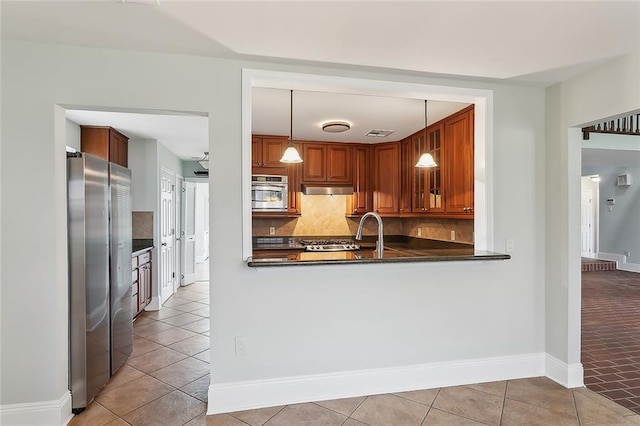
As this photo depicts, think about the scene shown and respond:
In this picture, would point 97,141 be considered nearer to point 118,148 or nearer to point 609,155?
point 118,148

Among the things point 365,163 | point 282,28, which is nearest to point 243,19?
point 282,28

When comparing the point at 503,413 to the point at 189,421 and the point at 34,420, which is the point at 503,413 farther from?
the point at 34,420

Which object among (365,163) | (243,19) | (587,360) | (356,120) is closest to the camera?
(243,19)

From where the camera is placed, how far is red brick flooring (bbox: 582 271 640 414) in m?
2.86

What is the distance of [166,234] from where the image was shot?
588 centimetres

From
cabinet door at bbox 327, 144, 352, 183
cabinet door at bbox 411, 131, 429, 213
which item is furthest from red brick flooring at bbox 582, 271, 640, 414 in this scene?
cabinet door at bbox 327, 144, 352, 183

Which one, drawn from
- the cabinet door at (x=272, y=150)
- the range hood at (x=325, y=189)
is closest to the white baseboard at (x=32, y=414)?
the cabinet door at (x=272, y=150)

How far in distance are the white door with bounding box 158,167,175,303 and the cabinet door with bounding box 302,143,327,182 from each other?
7.29 feet

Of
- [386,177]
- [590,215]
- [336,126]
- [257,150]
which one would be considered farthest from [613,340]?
[590,215]

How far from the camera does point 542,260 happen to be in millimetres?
3080

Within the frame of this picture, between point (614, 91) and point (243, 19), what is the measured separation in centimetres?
259

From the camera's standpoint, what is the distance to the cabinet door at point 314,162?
5332mm

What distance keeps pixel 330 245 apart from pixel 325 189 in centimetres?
82

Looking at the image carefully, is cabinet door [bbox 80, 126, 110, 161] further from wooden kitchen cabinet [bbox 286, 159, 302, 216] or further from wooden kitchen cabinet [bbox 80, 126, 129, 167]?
wooden kitchen cabinet [bbox 286, 159, 302, 216]
